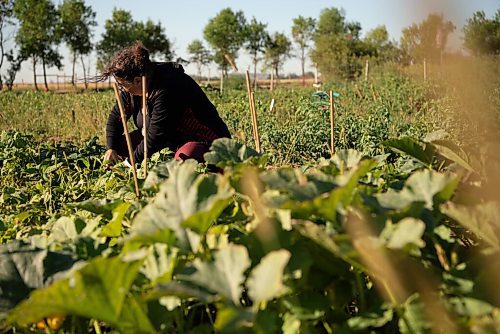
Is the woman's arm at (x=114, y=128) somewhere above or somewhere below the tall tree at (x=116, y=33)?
below

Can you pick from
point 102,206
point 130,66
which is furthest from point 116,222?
point 130,66

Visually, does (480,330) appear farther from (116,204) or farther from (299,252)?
(116,204)

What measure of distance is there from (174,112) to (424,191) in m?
3.08

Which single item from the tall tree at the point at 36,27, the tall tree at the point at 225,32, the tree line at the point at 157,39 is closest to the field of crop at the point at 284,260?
the tree line at the point at 157,39

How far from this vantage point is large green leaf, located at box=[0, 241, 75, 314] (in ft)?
3.22

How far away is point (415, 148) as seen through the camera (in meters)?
1.32

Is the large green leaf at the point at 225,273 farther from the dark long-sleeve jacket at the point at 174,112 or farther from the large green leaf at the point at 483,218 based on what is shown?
the dark long-sleeve jacket at the point at 174,112

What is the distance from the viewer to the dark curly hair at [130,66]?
362 cm

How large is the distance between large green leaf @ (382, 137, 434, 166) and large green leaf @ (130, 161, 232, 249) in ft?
1.65

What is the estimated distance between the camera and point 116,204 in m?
1.25

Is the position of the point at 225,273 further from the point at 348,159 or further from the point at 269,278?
the point at 348,159

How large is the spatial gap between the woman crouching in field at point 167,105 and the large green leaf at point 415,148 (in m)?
2.43

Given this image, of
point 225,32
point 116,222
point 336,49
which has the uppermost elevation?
point 225,32

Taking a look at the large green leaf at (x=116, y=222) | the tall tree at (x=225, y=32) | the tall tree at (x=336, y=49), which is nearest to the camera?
the large green leaf at (x=116, y=222)
